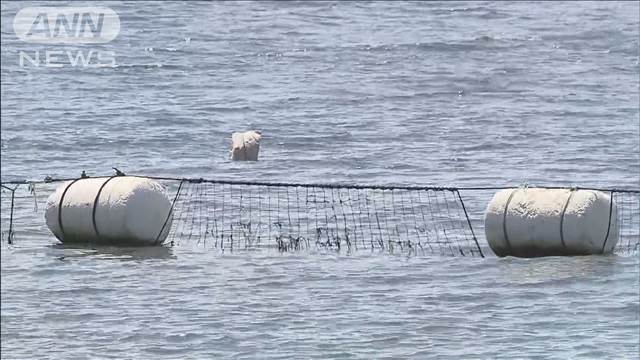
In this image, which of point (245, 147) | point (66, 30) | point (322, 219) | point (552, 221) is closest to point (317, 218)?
point (322, 219)

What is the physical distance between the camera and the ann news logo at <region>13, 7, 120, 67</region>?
8944 cm

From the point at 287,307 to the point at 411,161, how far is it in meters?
25.7

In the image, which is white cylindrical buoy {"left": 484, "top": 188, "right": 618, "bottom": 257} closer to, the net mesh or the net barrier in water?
the net barrier in water

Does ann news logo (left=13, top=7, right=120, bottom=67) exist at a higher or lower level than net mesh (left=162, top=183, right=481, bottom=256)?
Answer: higher

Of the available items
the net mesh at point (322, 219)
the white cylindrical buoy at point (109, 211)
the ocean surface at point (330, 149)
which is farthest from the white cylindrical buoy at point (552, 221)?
the white cylindrical buoy at point (109, 211)

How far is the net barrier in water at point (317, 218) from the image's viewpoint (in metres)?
40.6

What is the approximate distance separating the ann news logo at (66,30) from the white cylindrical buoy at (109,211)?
4961 cm

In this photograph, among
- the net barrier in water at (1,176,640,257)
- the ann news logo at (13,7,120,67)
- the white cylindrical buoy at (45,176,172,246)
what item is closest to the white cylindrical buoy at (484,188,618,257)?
the net barrier in water at (1,176,640,257)

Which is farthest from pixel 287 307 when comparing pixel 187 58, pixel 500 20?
pixel 500 20

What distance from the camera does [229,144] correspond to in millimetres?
62812

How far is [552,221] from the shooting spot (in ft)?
117

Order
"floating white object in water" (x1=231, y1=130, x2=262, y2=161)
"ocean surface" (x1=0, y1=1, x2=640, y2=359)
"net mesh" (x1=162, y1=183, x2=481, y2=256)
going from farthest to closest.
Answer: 1. "floating white object in water" (x1=231, y1=130, x2=262, y2=161)
2. "net mesh" (x1=162, y1=183, x2=481, y2=256)
3. "ocean surface" (x1=0, y1=1, x2=640, y2=359)

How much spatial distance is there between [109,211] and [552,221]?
926 cm

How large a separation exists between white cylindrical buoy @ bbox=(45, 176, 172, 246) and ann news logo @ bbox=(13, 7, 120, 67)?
49612mm
